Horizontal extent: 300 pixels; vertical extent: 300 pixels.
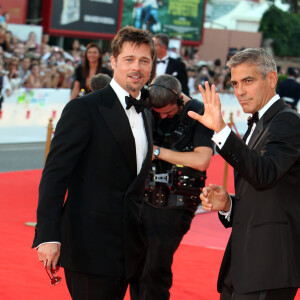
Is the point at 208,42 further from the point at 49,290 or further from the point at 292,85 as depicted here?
the point at 49,290

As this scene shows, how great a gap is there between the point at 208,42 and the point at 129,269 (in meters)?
31.9

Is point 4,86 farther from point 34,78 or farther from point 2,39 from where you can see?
point 2,39

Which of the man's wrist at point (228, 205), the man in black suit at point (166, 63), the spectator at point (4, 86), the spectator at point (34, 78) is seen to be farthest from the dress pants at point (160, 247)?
the spectator at point (34, 78)

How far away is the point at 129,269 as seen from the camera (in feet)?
12.0

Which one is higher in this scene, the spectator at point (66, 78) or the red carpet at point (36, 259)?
the spectator at point (66, 78)

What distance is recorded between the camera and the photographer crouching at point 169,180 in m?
5.11

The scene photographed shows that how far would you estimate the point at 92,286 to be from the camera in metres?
3.58

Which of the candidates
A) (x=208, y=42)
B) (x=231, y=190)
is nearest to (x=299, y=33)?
(x=208, y=42)

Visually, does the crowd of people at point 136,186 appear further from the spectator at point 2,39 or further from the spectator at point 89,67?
the spectator at point 2,39

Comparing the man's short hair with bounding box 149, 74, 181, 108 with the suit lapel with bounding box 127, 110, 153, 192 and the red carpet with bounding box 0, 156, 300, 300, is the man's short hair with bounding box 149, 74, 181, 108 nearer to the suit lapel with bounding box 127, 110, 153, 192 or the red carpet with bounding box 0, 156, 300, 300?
the suit lapel with bounding box 127, 110, 153, 192

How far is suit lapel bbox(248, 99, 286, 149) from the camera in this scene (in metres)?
3.56

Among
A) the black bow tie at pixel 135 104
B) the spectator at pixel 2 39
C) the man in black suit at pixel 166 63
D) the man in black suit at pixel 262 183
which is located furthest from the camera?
the spectator at pixel 2 39

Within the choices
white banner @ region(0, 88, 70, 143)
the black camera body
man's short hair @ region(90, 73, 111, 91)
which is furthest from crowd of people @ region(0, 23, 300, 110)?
the black camera body

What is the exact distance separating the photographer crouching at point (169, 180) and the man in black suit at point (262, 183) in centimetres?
145
